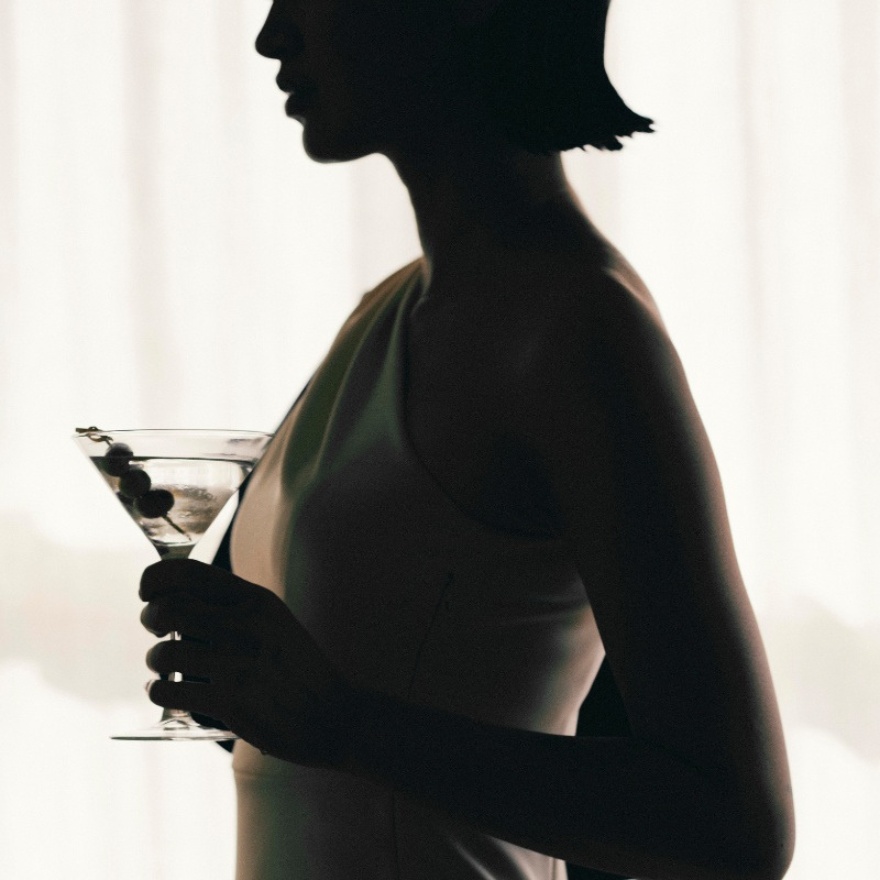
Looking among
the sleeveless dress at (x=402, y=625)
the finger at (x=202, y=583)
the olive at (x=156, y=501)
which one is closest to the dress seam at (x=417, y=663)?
the sleeveless dress at (x=402, y=625)

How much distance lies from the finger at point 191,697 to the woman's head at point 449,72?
0.32 meters

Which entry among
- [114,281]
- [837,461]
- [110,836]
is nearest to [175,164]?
[114,281]

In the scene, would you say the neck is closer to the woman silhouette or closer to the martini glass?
the woman silhouette

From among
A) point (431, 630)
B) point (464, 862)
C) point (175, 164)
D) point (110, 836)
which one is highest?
point (175, 164)

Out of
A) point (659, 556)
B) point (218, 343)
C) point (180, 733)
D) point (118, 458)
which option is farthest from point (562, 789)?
point (218, 343)

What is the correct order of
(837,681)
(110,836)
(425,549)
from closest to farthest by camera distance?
1. (425,549)
2. (110,836)
3. (837,681)

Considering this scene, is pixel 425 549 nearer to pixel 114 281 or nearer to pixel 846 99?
pixel 114 281

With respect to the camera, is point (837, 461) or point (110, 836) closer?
point (110, 836)

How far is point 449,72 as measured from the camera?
0.72 meters

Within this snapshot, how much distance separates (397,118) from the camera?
720mm

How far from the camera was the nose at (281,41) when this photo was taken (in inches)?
28.9

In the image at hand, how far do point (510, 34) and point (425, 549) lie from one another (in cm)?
Result: 29

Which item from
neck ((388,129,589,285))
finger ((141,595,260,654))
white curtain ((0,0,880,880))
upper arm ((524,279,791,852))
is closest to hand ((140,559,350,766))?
finger ((141,595,260,654))

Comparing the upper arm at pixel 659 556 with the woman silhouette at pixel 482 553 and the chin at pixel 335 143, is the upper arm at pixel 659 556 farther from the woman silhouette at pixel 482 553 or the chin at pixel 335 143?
the chin at pixel 335 143
